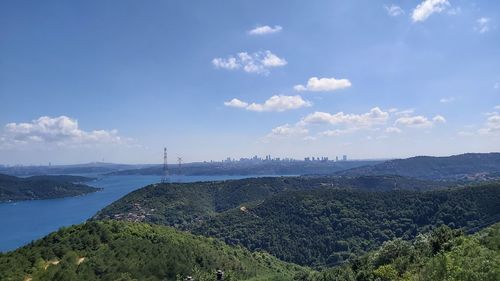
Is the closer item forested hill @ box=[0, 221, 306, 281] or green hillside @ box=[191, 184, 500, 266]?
forested hill @ box=[0, 221, 306, 281]

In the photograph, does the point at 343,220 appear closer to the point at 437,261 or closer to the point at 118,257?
the point at 118,257

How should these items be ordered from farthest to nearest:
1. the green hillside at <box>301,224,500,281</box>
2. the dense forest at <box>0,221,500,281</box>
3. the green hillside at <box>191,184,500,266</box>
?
the green hillside at <box>191,184,500,266</box> < the dense forest at <box>0,221,500,281</box> < the green hillside at <box>301,224,500,281</box>

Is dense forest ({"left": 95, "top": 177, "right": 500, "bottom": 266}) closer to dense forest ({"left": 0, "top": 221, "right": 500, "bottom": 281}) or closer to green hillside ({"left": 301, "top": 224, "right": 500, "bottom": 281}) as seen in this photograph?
dense forest ({"left": 0, "top": 221, "right": 500, "bottom": 281})

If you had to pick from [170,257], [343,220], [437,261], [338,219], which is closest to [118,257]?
[170,257]

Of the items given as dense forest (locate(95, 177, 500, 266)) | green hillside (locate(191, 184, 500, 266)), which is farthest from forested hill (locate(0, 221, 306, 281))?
green hillside (locate(191, 184, 500, 266))

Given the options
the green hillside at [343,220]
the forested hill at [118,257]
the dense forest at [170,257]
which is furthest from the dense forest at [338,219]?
the dense forest at [170,257]

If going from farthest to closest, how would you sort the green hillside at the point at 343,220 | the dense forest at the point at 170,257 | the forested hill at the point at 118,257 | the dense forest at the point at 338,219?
the dense forest at the point at 338,219 < the green hillside at the point at 343,220 < the forested hill at the point at 118,257 < the dense forest at the point at 170,257

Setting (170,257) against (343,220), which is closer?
(170,257)

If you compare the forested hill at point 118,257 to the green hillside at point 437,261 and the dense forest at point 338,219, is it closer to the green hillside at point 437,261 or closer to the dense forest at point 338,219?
the green hillside at point 437,261

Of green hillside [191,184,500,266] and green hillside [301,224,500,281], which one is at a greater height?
green hillside [301,224,500,281]
